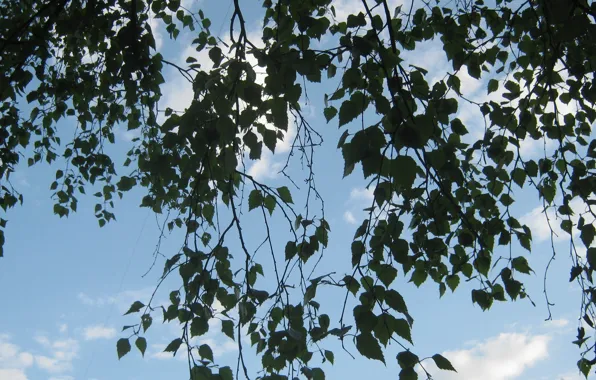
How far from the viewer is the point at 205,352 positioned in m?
1.55

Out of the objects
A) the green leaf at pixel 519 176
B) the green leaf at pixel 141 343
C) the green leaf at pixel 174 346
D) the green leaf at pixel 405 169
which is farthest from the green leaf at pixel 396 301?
A: the green leaf at pixel 519 176

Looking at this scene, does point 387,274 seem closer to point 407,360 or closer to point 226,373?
point 407,360

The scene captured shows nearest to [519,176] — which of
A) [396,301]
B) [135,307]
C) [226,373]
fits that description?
[396,301]

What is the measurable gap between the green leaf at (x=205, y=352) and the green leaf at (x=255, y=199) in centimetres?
59

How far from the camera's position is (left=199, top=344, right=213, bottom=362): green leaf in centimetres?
154

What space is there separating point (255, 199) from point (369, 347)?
930 mm

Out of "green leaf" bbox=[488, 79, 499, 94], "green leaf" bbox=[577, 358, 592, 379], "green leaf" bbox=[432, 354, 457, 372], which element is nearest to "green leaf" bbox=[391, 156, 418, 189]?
"green leaf" bbox=[432, 354, 457, 372]

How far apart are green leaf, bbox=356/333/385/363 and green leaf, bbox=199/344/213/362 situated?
1.80 ft

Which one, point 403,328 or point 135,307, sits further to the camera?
point 135,307

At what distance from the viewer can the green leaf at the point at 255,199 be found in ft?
6.49

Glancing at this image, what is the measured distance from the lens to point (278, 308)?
1.92 metres

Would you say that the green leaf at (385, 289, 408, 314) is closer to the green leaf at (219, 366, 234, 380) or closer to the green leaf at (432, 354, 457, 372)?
the green leaf at (432, 354, 457, 372)

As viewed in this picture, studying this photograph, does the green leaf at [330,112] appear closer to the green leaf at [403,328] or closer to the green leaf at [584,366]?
the green leaf at [403,328]

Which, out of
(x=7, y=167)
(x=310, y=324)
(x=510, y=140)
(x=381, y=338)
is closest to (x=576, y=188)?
(x=510, y=140)
